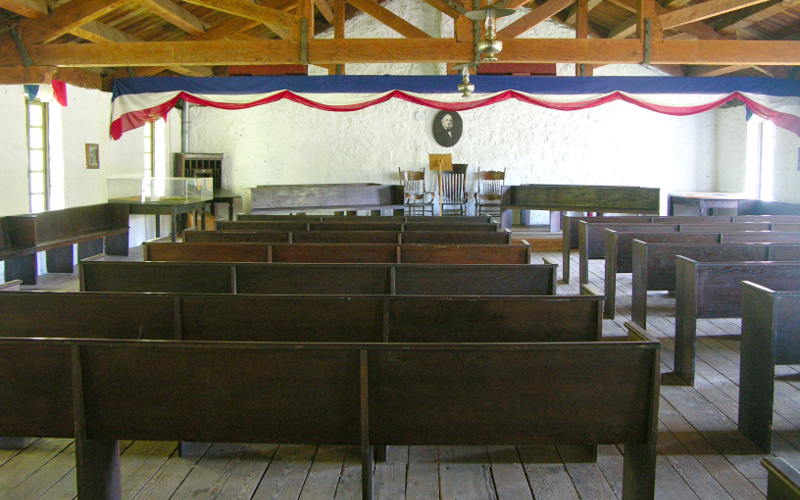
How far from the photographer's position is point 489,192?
41.7 feet

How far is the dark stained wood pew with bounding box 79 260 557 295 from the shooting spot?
3.94 metres

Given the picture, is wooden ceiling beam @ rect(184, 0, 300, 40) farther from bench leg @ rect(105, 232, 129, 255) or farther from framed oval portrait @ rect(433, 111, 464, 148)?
framed oval portrait @ rect(433, 111, 464, 148)

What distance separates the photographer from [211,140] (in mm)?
13016

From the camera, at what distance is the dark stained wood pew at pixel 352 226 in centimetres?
677

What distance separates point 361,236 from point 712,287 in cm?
275

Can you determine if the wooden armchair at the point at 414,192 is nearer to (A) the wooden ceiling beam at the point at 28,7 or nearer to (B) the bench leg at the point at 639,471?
(A) the wooden ceiling beam at the point at 28,7

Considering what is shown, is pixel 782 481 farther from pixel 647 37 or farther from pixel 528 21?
pixel 528 21

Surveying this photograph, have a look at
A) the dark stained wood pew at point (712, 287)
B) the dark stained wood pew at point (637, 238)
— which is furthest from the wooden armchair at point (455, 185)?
the dark stained wood pew at point (712, 287)

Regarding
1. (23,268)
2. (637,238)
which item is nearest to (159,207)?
(23,268)

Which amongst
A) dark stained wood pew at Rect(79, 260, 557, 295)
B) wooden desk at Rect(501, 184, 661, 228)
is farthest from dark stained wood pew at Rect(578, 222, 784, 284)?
wooden desk at Rect(501, 184, 661, 228)

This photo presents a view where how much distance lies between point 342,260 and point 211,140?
8.83m

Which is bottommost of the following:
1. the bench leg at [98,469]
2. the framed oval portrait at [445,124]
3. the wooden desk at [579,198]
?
the bench leg at [98,469]

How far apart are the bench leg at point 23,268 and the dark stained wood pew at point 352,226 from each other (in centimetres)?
202

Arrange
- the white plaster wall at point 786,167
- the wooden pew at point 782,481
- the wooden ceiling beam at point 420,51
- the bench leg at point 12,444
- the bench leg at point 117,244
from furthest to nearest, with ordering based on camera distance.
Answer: the white plaster wall at point 786,167, the bench leg at point 117,244, the wooden ceiling beam at point 420,51, the bench leg at point 12,444, the wooden pew at point 782,481
